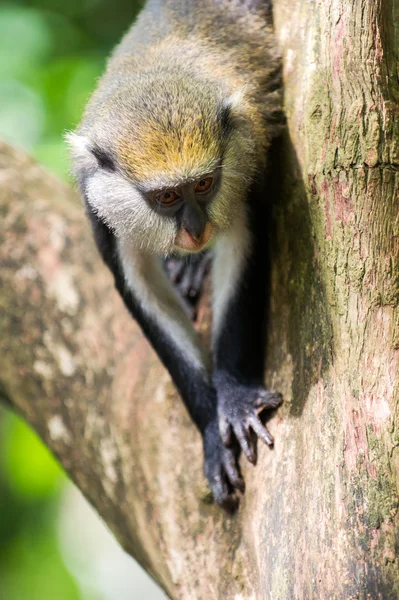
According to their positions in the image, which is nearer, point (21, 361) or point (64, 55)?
point (21, 361)

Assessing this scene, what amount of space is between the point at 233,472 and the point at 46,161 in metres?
2.96

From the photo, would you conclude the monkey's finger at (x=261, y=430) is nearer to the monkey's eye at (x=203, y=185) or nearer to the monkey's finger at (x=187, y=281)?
the monkey's eye at (x=203, y=185)

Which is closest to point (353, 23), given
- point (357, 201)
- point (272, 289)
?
point (357, 201)

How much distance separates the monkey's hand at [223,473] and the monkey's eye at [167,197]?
3.34 ft

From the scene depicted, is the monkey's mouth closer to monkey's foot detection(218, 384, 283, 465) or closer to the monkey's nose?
the monkey's nose

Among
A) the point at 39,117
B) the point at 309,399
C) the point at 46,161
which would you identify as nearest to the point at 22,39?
the point at 39,117

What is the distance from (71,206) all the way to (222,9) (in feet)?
4.96

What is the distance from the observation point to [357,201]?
238 cm

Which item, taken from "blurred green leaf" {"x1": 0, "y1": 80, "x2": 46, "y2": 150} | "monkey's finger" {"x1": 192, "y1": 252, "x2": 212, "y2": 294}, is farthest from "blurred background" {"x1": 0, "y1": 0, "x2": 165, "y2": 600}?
"monkey's finger" {"x1": 192, "y1": 252, "x2": 212, "y2": 294}

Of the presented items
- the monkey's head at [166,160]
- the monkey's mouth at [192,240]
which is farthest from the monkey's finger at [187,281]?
the monkey's mouth at [192,240]

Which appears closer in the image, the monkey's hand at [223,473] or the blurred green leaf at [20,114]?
the monkey's hand at [223,473]

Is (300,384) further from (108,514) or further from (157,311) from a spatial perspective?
(108,514)

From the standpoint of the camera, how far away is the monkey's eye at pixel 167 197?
110 inches

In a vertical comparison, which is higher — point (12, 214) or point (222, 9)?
point (222, 9)
